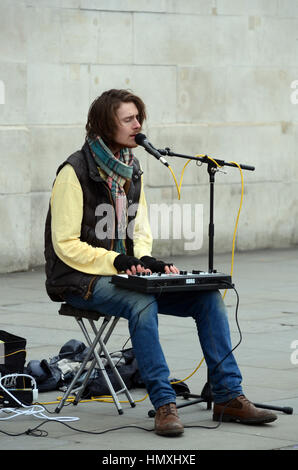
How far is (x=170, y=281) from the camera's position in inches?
224

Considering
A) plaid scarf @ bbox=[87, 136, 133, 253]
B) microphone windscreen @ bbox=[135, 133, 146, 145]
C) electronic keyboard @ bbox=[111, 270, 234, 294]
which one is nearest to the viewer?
electronic keyboard @ bbox=[111, 270, 234, 294]

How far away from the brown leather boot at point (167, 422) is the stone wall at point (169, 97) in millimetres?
6682

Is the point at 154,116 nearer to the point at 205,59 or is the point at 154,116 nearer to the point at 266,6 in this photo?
the point at 205,59

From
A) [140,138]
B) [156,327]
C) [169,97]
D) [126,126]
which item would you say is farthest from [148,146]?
[169,97]

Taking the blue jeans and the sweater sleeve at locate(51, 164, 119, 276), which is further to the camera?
the sweater sleeve at locate(51, 164, 119, 276)

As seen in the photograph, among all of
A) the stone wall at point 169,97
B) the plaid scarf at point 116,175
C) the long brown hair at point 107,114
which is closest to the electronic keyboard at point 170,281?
the plaid scarf at point 116,175

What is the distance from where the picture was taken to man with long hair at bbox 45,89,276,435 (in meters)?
5.67

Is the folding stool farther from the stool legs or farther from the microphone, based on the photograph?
the microphone

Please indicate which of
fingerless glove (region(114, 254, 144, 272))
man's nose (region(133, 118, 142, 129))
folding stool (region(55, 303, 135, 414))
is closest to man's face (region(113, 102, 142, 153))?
man's nose (region(133, 118, 142, 129))

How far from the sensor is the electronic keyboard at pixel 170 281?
18.5 feet

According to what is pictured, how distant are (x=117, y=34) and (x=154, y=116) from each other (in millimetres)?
1049

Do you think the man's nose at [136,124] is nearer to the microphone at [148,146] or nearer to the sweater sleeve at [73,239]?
the microphone at [148,146]

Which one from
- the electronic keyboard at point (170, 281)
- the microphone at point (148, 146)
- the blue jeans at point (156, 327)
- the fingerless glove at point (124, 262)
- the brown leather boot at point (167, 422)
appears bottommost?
the brown leather boot at point (167, 422)

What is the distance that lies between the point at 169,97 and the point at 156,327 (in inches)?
319
